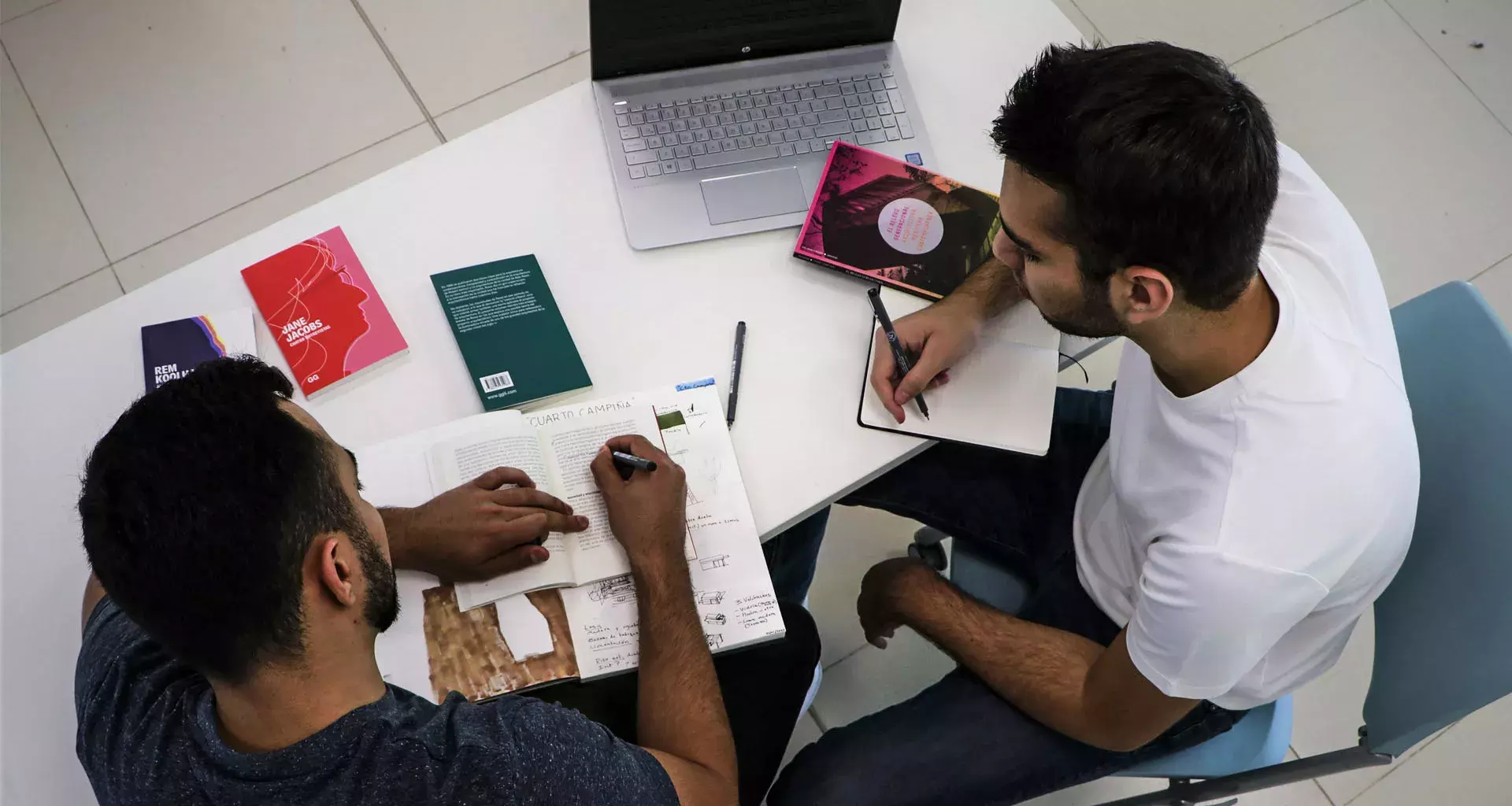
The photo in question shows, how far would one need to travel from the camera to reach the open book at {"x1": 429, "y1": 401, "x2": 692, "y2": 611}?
1136 mm

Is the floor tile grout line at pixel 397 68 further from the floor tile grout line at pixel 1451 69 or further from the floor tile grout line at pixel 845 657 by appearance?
the floor tile grout line at pixel 1451 69

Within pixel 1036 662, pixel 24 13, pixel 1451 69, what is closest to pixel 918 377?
pixel 1036 662

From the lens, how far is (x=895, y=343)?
1.26 metres

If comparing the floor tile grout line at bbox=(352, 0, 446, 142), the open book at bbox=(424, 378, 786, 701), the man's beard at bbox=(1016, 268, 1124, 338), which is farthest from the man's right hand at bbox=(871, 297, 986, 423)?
the floor tile grout line at bbox=(352, 0, 446, 142)

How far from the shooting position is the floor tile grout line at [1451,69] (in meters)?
2.54

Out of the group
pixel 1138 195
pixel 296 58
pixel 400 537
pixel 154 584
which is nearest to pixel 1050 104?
pixel 1138 195

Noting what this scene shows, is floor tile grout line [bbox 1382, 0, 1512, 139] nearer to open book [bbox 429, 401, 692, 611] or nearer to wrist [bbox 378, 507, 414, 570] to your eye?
open book [bbox 429, 401, 692, 611]

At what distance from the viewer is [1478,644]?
3.57 feet

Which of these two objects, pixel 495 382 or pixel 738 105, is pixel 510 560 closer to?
pixel 495 382

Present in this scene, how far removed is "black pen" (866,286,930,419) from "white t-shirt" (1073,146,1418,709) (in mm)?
272

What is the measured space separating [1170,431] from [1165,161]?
0.32m

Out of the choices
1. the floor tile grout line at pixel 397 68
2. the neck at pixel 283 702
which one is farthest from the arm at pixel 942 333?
the floor tile grout line at pixel 397 68

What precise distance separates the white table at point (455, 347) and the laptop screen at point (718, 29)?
0.32 feet

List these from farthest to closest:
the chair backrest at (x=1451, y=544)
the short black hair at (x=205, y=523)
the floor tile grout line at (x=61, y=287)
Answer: the floor tile grout line at (x=61, y=287) → the chair backrest at (x=1451, y=544) → the short black hair at (x=205, y=523)
